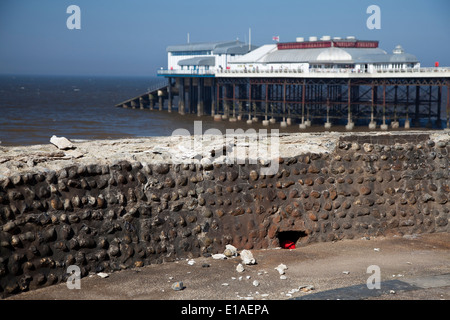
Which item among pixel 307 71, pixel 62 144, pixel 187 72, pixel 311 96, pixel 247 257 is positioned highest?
pixel 187 72

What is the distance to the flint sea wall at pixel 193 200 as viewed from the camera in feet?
26.8

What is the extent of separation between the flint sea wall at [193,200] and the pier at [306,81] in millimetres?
35780

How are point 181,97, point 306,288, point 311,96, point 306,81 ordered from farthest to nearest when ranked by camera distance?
point 181,97, point 311,96, point 306,81, point 306,288

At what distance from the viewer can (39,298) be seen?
25.3 ft

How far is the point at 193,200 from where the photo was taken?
373 inches

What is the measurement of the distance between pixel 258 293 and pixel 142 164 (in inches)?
103

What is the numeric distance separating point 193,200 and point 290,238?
190cm

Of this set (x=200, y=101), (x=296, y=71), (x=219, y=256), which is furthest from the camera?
(x=200, y=101)

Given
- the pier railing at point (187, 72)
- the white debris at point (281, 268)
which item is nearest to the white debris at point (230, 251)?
the white debris at point (281, 268)

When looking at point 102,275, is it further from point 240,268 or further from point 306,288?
point 306,288

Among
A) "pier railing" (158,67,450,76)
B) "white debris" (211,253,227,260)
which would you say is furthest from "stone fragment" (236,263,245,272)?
"pier railing" (158,67,450,76)

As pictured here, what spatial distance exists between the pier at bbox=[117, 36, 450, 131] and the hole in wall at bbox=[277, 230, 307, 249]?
37094 mm

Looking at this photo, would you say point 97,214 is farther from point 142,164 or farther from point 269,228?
point 269,228

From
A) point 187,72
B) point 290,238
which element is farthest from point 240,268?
point 187,72
